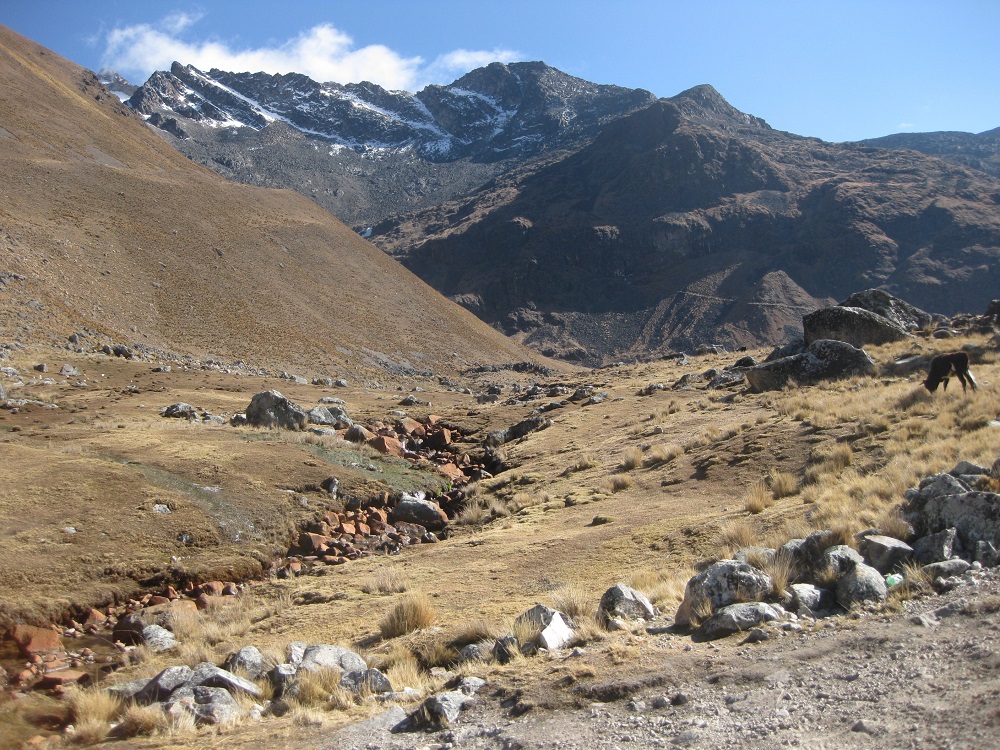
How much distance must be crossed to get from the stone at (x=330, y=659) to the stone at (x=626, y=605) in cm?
293

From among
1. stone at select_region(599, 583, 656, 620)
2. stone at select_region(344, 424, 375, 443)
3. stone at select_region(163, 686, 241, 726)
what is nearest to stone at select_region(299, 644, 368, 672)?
stone at select_region(163, 686, 241, 726)

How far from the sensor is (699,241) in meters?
159

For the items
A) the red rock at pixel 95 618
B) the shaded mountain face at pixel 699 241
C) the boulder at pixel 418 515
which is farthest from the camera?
the shaded mountain face at pixel 699 241

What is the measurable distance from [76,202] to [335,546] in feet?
182

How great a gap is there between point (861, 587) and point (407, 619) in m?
5.68

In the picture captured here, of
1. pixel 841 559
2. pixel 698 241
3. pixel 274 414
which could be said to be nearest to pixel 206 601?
pixel 841 559

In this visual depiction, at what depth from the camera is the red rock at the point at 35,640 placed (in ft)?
34.4

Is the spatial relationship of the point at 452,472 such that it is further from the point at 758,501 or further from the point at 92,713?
the point at 92,713

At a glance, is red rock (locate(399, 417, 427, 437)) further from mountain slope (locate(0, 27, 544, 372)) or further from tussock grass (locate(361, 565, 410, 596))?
mountain slope (locate(0, 27, 544, 372))

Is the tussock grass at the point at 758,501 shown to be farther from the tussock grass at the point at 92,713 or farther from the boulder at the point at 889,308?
the boulder at the point at 889,308

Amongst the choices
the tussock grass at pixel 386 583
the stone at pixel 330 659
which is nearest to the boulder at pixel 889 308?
the tussock grass at pixel 386 583

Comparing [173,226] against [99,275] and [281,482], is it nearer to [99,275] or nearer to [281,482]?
[99,275]

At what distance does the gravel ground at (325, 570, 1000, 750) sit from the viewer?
4887mm

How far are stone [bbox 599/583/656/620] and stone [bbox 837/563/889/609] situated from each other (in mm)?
2002
